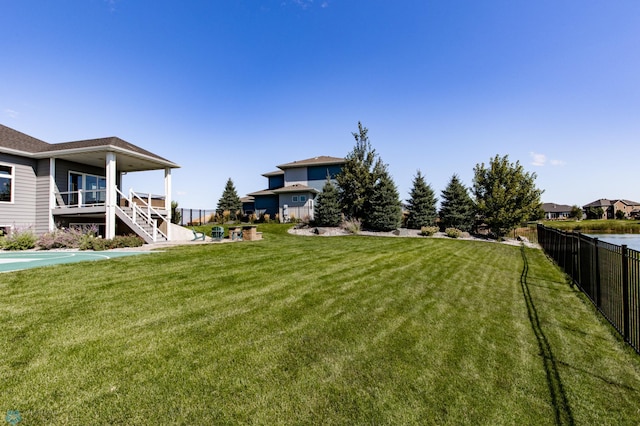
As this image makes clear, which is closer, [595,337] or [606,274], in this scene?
[595,337]

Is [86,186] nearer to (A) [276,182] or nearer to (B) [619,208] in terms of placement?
(A) [276,182]

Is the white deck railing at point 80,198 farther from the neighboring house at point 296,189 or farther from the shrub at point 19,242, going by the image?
the neighboring house at point 296,189

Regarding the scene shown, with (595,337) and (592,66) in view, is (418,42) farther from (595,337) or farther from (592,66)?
(595,337)

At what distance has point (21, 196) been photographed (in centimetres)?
1338

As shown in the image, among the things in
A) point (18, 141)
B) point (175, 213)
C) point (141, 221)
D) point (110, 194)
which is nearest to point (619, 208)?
point (175, 213)

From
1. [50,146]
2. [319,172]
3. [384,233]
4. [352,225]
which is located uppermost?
[319,172]

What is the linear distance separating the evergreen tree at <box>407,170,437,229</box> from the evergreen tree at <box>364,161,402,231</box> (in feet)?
6.74

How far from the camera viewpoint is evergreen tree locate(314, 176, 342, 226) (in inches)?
892

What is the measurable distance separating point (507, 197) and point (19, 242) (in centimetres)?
2971

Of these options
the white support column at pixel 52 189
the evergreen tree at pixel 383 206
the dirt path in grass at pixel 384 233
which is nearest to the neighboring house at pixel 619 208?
the dirt path in grass at pixel 384 233

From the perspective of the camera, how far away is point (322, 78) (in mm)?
16312

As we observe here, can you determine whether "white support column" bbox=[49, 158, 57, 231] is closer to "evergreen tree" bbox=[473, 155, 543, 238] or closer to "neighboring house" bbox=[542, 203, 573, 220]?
"evergreen tree" bbox=[473, 155, 543, 238]

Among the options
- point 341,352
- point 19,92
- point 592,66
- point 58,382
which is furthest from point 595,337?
point 19,92

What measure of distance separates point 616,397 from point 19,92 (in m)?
20.1
